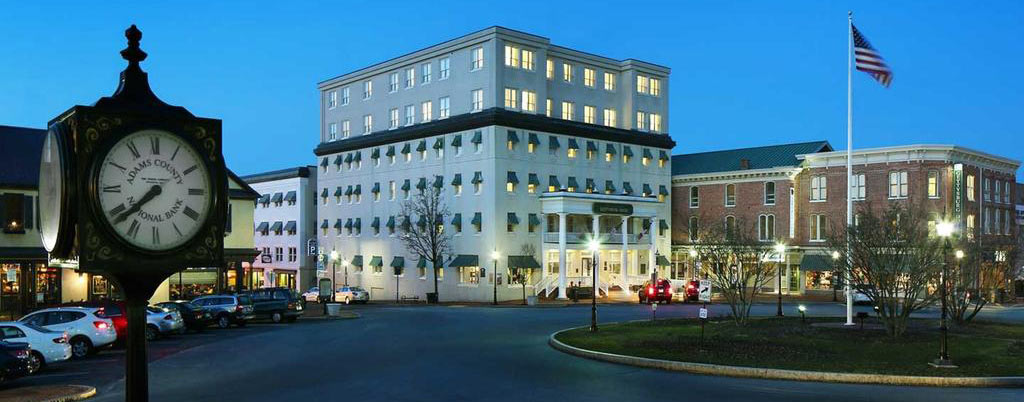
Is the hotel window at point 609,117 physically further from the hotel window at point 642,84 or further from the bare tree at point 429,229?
the bare tree at point 429,229

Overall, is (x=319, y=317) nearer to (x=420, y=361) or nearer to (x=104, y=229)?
(x=420, y=361)

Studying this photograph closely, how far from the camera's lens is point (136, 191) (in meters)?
4.86

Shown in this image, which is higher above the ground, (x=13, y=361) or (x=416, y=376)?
(x=13, y=361)

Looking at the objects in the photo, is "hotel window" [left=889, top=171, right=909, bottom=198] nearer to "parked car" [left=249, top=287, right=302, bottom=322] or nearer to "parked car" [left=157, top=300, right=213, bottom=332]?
"parked car" [left=249, top=287, right=302, bottom=322]

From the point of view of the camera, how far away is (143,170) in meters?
4.91

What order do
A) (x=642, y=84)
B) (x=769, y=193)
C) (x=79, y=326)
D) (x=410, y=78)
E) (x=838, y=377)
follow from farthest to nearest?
(x=769, y=193), (x=642, y=84), (x=410, y=78), (x=79, y=326), (x=838, y=377)

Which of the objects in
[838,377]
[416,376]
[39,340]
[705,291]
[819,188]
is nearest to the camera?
[838,377]

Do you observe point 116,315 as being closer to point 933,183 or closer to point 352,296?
point 352,296

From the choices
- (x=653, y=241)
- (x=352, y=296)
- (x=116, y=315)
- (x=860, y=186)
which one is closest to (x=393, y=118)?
(x=352, y=296)

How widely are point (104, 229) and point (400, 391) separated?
574 inches

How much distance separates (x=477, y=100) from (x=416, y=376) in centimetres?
4790

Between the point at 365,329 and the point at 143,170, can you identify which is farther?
the point at 365,329

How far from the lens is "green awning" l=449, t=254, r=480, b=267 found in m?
66.7

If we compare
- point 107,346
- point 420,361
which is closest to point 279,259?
point 107,346
